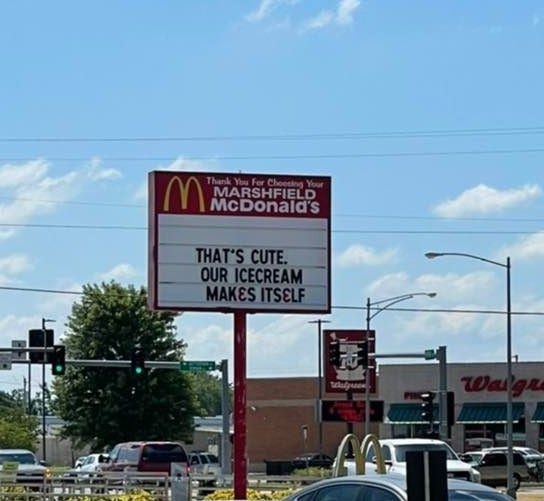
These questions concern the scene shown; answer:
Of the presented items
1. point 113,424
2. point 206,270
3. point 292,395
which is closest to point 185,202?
point 206,270

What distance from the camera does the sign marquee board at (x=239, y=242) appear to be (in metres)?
26.2

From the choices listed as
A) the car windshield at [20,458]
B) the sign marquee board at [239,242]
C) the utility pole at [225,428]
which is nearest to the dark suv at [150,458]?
the car windshield at [20,458]

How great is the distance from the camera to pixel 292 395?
86438 mm

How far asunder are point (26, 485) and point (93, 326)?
47.1 meters

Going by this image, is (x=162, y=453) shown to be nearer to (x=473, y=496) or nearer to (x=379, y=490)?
(x=379, y=490)

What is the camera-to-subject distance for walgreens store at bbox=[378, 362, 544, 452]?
78062mm

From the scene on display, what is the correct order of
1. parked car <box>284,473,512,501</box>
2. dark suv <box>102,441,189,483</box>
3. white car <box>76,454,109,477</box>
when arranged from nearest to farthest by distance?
parked car <box>284,473,512,501</box> < dark suv <box>102,441,189,483</box> < white car <box>76,454,109,477</box>

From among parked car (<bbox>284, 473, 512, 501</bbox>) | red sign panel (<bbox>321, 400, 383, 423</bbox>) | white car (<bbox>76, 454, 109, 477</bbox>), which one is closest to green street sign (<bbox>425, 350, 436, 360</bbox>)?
white car (<bbox>76, 454, 109, 477</bbox>)

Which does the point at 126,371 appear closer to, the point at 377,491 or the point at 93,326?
the point at 93,326

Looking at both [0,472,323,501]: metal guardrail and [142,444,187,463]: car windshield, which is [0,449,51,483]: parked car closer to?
[0,472,323,501]: metal guardrail

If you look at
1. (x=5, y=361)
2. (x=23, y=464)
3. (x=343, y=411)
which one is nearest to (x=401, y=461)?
(x=23, y=464)

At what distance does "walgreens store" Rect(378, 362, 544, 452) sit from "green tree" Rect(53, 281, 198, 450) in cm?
1230

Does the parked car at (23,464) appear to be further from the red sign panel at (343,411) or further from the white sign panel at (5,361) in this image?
the red sign panel at (343,411)

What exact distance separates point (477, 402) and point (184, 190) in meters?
54.8
